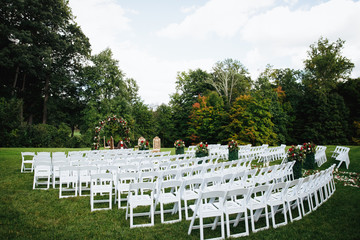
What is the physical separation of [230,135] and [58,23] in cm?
2391

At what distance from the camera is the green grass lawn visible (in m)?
3.77

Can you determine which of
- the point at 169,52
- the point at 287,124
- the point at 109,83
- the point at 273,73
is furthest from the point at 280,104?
the point at 109,83

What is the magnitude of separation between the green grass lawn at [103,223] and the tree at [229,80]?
93.5 feet

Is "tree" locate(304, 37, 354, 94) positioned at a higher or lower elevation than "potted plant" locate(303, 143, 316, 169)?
higher

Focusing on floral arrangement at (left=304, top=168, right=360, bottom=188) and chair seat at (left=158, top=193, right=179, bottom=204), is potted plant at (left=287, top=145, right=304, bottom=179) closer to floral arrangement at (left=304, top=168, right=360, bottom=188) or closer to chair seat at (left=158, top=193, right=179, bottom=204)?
floral arrangement at (left=304, top=168, right=360, bottom=188)

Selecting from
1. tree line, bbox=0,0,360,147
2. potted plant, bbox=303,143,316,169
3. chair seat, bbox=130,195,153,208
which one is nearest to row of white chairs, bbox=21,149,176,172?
chair seat, bbox=130,195,153,208

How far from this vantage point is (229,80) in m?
35.2

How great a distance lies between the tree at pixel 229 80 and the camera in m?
33.9

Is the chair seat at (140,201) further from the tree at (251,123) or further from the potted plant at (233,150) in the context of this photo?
the tree at (251,123)

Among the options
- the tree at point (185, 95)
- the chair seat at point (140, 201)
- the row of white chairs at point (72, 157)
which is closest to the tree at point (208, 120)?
the tree at point (185, 95)

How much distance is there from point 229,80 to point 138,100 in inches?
561

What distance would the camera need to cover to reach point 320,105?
29.8 meters

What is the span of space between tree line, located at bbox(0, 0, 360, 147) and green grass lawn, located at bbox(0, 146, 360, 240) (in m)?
20.2

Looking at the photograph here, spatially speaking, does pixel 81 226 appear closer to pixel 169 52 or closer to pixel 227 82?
pixel 169 52
